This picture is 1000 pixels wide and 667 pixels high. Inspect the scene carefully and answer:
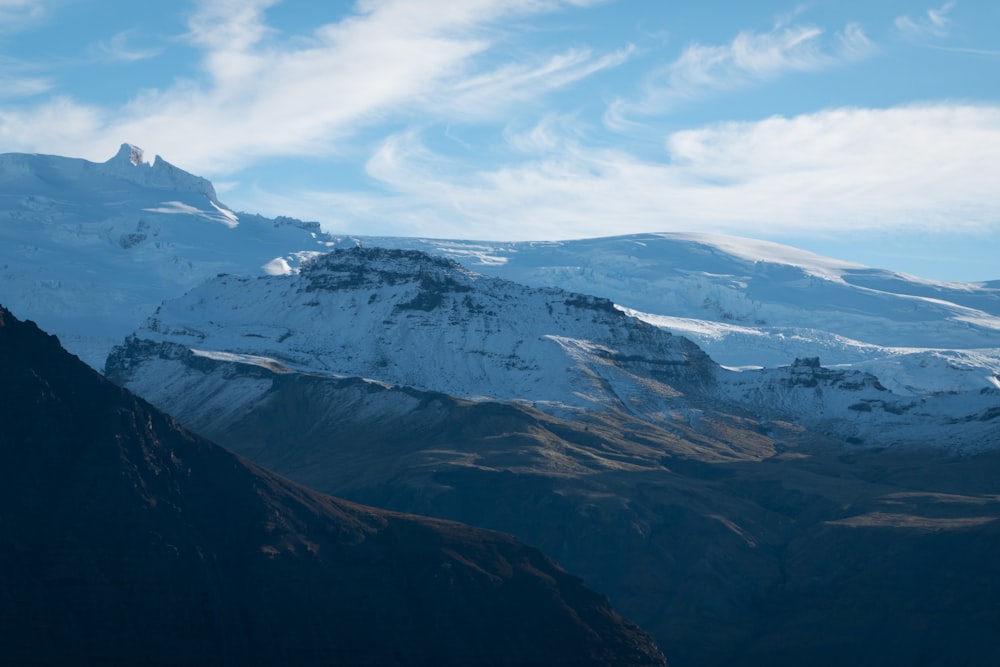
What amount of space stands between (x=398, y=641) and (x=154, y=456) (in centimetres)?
→ 2968

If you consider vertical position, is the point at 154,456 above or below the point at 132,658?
above

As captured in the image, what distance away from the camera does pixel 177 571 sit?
179625mm

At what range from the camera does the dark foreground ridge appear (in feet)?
560

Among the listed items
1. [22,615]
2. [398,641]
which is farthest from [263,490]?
[22,615]

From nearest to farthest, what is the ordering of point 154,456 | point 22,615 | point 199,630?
point 22,615 → point 199,630 → point 154,456

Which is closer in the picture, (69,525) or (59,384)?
(69,525)

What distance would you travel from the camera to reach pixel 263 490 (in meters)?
199

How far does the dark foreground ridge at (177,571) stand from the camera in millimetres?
170750

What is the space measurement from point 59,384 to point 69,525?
20.3 metres

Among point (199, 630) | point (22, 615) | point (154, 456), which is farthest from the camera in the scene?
point (154, 456)

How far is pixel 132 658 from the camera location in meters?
169

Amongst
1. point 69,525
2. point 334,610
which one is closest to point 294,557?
point 334,610

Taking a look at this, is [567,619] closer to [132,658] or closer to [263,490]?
[263,490]

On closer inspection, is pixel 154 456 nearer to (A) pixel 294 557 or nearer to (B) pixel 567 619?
(A) pixel 294 557
